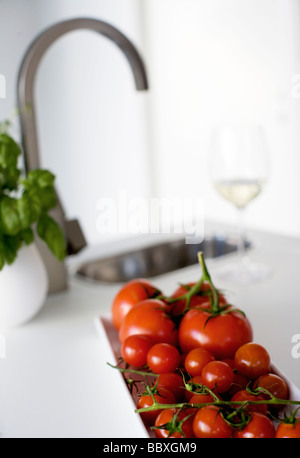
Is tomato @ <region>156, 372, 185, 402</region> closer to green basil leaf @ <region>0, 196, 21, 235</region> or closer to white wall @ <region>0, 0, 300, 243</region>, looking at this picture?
green basil leaf @ <region>0, 196, 21, 235</region>

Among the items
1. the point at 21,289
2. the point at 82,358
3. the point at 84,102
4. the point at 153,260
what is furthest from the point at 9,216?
the point at 84,102

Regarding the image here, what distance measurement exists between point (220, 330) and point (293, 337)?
0.59 ft

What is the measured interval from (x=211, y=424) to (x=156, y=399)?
8 cm

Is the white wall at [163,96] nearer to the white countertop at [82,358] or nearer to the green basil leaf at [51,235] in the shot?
the white countertop at [82,358]

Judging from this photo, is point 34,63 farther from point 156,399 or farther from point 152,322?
point 156,399

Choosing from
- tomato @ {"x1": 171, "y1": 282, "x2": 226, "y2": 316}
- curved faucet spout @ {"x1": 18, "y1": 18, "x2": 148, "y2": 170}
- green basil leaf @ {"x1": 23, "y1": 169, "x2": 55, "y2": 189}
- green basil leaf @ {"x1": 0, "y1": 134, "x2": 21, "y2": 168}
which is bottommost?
tomato @ {"x1": 171, "y1": 282, "x2": 226, "y2": 316}

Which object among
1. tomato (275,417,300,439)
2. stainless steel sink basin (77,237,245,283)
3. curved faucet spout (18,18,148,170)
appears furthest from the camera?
stainless steel sink basin (77,237,245,283)

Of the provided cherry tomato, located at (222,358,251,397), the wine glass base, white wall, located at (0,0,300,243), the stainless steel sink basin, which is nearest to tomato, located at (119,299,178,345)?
cherry tomato, located at (222,358,251,397)

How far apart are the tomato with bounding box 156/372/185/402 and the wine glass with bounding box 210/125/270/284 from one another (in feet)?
1.51

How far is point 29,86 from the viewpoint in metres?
0.87

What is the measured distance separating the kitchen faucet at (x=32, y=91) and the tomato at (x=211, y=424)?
1.75 feet

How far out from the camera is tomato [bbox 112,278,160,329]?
71cm

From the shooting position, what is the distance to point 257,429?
42 cm

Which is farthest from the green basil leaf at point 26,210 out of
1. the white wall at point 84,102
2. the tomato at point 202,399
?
the white wall at point 84,102
